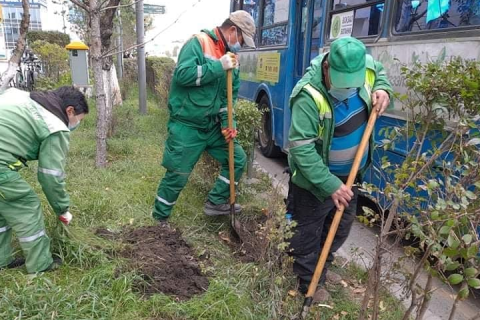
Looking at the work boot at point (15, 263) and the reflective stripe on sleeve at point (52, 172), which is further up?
the reflective stripe on sleeve at point (52, 172)

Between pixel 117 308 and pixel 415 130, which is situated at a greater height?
pixel 415 130

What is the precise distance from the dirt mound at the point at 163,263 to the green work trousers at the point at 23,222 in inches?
21.9

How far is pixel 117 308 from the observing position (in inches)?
96.9

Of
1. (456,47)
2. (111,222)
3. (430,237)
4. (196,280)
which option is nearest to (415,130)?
(430,237)

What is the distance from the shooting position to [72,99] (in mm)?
2752

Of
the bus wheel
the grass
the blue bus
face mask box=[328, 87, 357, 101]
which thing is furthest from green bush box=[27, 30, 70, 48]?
face mask box=[328, 87, 357, 101]

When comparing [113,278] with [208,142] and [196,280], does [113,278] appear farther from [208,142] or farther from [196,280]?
[208,142]

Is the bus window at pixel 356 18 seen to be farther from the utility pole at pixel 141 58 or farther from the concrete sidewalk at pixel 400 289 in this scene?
the utility pole at pixel 141 58

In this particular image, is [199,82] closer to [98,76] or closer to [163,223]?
[163,223]

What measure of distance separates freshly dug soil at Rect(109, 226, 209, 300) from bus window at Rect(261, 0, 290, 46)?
11.9 ft

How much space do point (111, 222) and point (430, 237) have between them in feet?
9.03

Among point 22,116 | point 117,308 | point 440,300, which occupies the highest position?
point 22,116

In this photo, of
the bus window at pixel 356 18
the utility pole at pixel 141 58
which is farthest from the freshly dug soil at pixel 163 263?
the utility pole at pixel 141 58

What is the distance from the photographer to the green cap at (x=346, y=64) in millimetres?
2139
